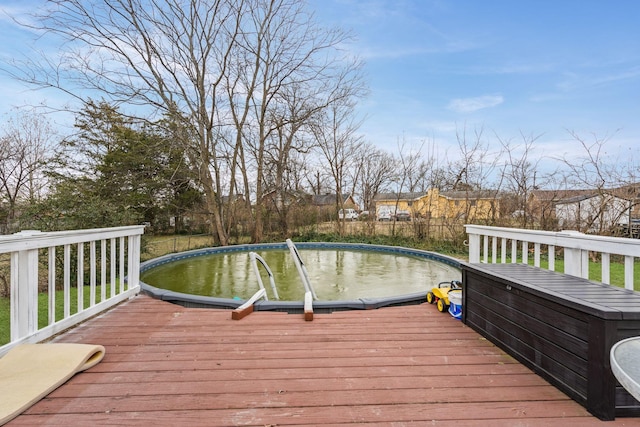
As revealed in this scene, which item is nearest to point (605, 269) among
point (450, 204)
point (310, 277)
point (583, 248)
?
point (583, 248)

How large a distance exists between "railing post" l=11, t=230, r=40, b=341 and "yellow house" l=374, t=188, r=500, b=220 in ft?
30.9

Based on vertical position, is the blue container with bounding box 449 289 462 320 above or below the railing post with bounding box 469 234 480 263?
below

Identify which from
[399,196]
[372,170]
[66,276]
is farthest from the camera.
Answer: [372,170]

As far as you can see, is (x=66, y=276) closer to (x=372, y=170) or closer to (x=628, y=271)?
(x=628, y=271)

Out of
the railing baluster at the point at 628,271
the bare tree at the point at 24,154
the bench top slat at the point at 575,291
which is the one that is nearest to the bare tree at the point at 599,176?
the bench top slat at the point at 575,291

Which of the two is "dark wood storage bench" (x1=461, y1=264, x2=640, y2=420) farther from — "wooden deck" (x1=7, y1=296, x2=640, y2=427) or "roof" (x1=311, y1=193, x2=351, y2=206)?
"roof" (x1=311, y1=193, x2=351, y2=206)

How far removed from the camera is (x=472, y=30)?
7586 millimetres

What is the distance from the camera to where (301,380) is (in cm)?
162

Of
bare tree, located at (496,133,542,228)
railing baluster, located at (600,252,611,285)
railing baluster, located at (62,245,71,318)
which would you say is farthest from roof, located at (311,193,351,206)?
railing baluster, located at (600,252,611,285)

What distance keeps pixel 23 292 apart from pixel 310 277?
4.44 meters

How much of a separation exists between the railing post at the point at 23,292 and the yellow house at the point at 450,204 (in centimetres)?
942

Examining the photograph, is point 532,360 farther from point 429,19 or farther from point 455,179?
point 455,179

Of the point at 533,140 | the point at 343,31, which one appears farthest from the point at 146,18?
the point at 533,140

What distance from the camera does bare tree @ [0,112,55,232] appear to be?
461 inches
